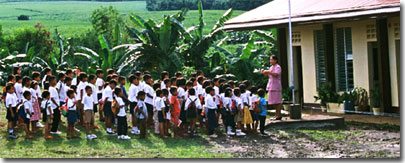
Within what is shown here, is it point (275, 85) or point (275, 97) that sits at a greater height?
point (275, 85)

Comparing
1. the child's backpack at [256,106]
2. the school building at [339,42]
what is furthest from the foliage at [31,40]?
the child's backpack at [256,106]

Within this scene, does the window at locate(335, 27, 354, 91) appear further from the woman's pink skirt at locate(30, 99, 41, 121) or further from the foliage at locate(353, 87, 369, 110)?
the woman's pink skirt at locate(30, 99, 41, 121)

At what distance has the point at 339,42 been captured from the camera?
17.2 m

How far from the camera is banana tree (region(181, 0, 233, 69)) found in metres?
21.1

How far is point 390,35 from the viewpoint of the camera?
15.3 m

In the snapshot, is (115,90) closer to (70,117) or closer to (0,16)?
(70,117)

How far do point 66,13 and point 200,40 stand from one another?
38.4 meters

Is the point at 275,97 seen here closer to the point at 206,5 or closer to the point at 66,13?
the point at 206,5

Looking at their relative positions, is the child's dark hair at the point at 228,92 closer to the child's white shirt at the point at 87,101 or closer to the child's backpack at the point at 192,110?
the child's backpack at the point at 192,110

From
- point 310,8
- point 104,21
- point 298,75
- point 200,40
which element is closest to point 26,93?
point 310,8

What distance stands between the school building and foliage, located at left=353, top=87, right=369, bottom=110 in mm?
149

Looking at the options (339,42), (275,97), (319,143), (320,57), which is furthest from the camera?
(320,57)

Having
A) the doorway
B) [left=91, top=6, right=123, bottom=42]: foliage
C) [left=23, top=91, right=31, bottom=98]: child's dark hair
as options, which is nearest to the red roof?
the doorway

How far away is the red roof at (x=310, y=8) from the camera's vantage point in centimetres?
1410
